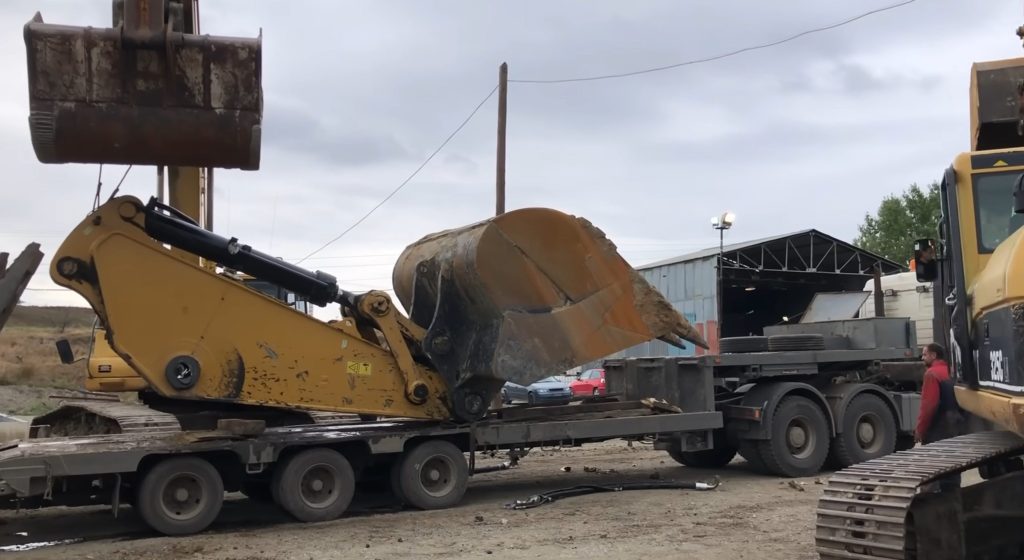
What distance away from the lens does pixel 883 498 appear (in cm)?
582

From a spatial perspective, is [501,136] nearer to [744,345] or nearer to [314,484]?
[744,345]

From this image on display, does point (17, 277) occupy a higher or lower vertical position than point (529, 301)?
higher

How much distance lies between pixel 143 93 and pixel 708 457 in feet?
30.3

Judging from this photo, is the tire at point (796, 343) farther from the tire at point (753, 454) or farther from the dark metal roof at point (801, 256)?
the dark metal roof at point (801, 256)

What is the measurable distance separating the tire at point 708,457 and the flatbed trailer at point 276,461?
2.45m

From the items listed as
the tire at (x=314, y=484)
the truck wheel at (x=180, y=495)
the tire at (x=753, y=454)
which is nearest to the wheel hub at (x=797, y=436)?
the tire at (x=753, y=454)

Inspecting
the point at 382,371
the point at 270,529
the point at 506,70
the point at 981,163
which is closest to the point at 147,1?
the point at 382,371

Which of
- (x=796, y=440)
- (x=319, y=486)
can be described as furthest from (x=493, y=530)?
(x=796, y=440)

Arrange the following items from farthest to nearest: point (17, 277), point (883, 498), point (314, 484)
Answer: point (314, 484)
point (17, 277)
point (883, 498)

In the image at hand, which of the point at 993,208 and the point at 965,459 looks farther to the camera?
the point at 993,208

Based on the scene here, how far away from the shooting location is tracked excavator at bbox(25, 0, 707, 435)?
8398mm

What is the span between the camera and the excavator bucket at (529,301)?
1020 cm

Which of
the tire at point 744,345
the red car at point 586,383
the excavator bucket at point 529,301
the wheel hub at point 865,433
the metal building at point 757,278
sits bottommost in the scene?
the wheel hub at point 865,433

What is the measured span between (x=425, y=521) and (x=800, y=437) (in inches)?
224
